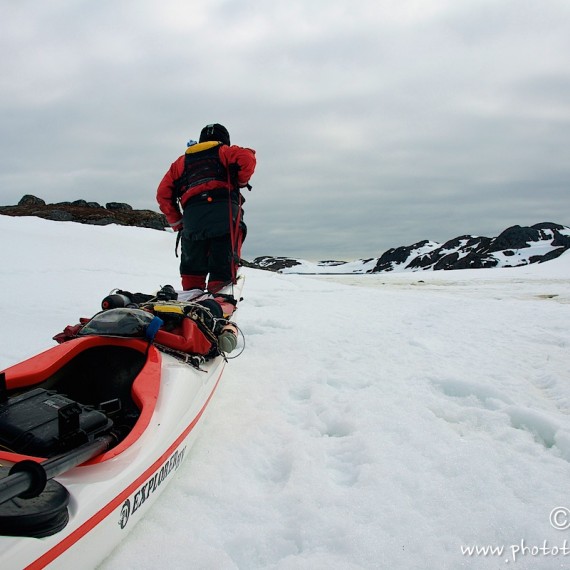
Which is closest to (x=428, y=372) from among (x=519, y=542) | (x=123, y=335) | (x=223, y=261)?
(x=519, y=542)

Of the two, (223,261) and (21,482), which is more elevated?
(223,261)

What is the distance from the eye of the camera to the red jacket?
4.32 metres

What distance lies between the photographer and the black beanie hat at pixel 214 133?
15.1 ft

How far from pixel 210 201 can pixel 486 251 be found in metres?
71.4

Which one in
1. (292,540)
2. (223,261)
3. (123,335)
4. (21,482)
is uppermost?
(223,261)

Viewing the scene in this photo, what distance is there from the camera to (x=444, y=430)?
2.28m

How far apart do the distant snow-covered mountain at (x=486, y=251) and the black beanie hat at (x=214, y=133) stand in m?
38.9

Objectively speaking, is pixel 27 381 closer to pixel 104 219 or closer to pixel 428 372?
pixel 428 372

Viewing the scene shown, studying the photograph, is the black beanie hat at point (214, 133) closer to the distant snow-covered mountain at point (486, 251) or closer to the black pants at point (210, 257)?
the black pants at point (210, 257)

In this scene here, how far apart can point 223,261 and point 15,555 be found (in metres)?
3.87

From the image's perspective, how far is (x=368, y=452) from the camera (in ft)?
6.82

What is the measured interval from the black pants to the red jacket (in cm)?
43

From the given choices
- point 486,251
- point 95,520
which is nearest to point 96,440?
point 95,520

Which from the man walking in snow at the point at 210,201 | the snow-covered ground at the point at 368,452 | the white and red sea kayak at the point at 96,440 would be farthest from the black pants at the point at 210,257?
the white and red sea kayak at the point at 96,440
